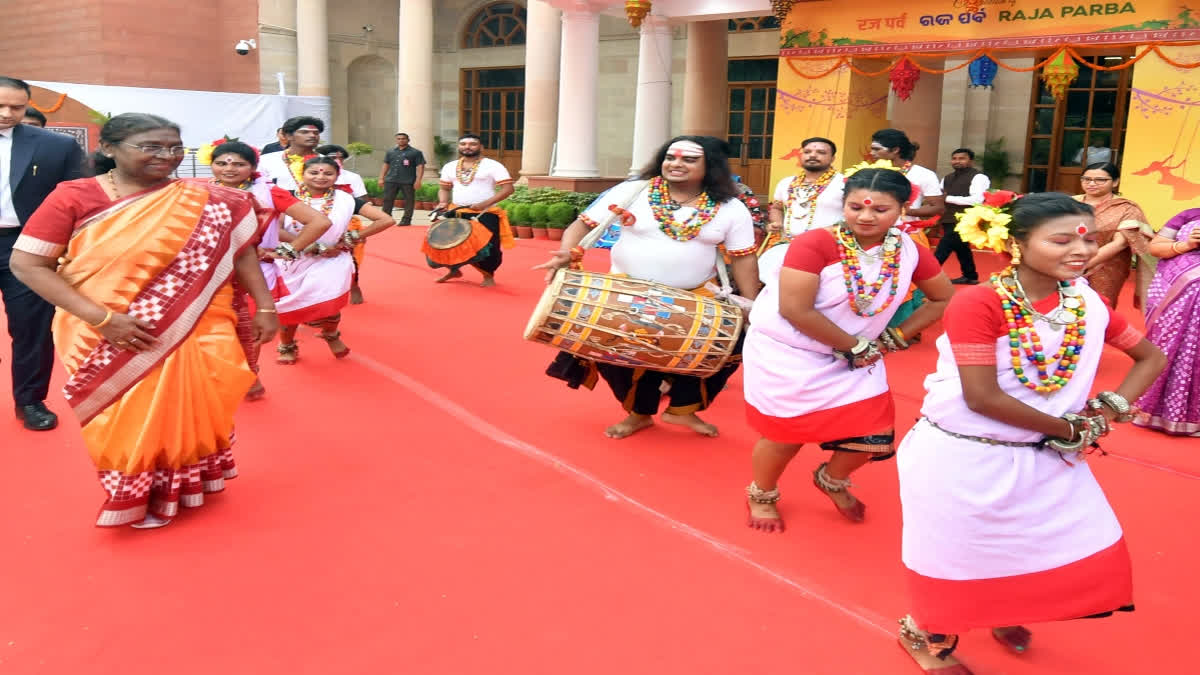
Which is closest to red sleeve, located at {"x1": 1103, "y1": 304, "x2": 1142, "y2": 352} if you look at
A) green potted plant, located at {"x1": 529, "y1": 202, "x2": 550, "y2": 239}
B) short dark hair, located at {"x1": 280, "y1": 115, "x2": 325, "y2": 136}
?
short dark hair, located at {"x1": 280, "y1": 115, "x2": 325, "y2": 136}

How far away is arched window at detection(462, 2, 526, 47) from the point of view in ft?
72.1

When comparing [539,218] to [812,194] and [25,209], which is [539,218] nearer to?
[812,194]

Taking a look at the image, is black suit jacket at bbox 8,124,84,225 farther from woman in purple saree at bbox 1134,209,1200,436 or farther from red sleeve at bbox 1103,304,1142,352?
woman in purple saree at bbox 1134,209,1200,436

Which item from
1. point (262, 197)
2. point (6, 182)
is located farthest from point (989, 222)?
point (6, 182)

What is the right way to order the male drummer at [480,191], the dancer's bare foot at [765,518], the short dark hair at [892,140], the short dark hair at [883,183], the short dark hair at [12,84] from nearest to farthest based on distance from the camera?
the short dark hair at [883,183] → the dancer's bare foot at [765,518] → the short dark hair at [12,84] → the short dark hair at [892,140] → the male drummer at [480,191]

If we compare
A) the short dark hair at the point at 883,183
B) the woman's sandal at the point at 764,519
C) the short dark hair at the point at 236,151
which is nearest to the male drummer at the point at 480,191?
the short dark hair at the point at 236,151

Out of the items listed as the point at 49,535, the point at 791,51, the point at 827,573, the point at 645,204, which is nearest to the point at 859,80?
the point at 791,51

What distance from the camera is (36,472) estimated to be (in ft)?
13.6

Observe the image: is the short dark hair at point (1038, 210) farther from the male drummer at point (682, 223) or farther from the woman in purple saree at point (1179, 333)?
the woman in purple saree at point (1179, 333)

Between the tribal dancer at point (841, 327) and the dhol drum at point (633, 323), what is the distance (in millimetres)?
541

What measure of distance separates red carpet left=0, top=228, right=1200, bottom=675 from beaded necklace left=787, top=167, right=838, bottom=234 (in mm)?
1723

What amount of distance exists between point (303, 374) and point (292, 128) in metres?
1.79

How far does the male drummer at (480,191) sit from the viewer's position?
9430 mm

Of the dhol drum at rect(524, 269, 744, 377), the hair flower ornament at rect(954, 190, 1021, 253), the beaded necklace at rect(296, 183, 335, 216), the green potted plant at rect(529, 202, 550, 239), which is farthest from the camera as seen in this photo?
the green potted plant at rect(529, 202, 550, 239)
